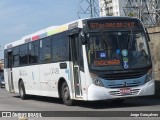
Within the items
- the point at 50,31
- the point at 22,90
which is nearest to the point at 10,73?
the point at 22,90

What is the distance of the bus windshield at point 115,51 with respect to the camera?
15.5 meters

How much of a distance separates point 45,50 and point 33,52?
Answer: 75.1 inches

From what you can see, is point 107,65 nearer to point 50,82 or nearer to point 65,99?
point 65,99

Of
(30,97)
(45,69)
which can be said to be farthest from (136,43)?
(30,97)

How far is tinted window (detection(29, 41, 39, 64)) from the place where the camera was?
20516 millimetres

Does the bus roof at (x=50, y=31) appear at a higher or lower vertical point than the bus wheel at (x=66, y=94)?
higher

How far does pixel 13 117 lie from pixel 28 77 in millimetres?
8983

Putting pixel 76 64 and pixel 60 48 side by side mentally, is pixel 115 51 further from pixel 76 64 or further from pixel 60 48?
pixel 60 48

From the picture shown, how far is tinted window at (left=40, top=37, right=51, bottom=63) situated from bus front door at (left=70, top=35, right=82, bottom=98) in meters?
2.37

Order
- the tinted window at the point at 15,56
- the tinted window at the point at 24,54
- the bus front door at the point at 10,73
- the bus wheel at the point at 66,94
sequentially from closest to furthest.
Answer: the bus wheel at the point at 66,94 → the tinted window at the point at 24,54 → the tinted window at the point at 15,56 → the bus front door at the point at 10,73

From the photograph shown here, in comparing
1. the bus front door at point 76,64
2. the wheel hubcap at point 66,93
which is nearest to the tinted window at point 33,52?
the wheel hubcap at point 66,93

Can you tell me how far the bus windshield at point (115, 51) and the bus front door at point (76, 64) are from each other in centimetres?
77

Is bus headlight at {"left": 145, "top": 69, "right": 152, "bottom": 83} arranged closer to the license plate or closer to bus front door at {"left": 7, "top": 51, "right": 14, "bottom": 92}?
the license plate

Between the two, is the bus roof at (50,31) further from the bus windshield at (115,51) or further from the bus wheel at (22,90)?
the bus wheel at (22,90)
